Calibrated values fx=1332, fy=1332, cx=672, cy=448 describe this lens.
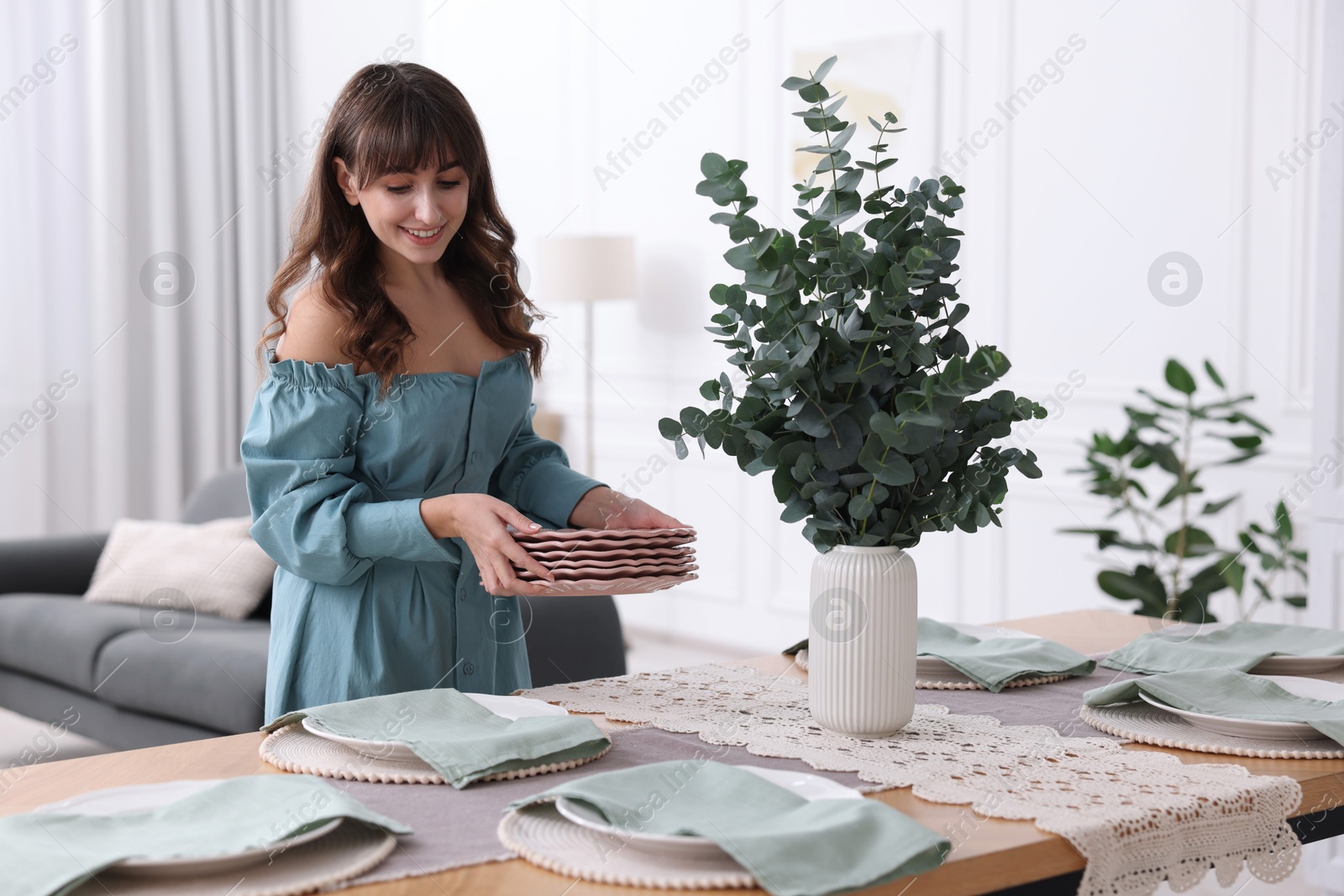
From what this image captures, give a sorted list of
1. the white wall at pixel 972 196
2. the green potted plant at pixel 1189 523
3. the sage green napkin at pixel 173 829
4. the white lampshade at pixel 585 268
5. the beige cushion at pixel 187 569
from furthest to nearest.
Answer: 1. the white lampshade at pixel 585 268
2. the beige cushion at pixel 187 569
3. the white wall at pixel 972 196
4. the green potted plant at pixel 1189 523
5. the sage green napkin at pixel 173 829

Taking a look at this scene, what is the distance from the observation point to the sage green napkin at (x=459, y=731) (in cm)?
116

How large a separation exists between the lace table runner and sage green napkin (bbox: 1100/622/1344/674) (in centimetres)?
32

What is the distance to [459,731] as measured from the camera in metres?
1.25

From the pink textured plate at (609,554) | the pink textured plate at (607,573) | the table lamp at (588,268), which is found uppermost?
the table lamp at (588,268)

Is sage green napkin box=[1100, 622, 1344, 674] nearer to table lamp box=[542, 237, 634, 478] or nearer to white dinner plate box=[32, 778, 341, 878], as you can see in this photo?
white dinner plate box=[32, 778, 341, 878]

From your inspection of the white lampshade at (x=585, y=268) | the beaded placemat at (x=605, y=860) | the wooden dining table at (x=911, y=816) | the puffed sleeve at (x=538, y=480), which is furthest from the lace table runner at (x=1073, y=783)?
the white lampshade at (x=585, y=268)

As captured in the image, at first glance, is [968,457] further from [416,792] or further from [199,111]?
[199,111]

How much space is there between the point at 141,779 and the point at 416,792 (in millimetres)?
258

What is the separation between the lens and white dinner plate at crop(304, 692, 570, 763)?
1.20 meters

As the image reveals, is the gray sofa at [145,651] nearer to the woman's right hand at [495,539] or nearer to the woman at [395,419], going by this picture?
the woman at [395,419]

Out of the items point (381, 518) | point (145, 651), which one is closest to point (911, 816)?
point (381, 518)

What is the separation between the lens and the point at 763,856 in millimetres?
920

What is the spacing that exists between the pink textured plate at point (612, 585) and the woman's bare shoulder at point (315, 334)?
440mm

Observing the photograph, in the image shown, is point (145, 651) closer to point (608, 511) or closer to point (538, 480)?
point (538, 480)
